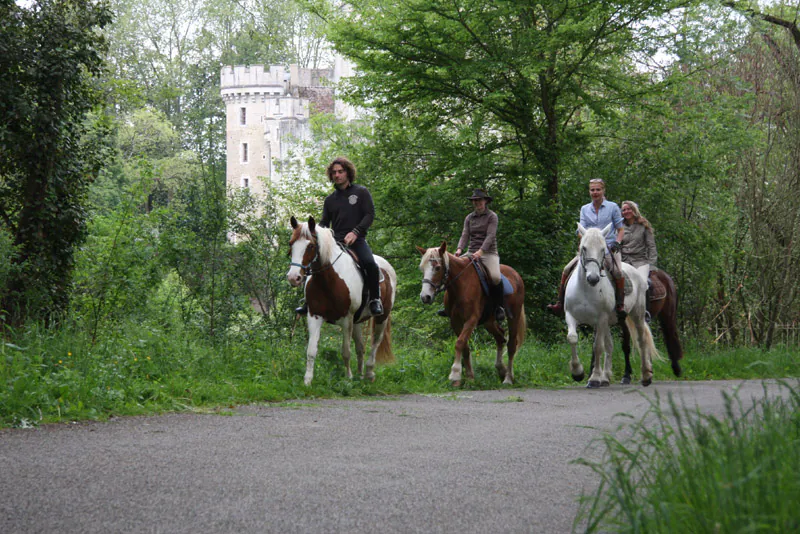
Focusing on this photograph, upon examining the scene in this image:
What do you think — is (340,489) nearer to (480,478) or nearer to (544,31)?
(480,478)

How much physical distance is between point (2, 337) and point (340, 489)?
585 cm

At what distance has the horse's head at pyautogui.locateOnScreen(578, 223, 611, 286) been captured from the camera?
12484mm

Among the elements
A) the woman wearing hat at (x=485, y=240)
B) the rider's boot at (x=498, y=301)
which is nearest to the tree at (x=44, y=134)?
the woman wearing hat at (x=485, y=240)

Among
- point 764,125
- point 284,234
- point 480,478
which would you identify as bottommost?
point 480,478

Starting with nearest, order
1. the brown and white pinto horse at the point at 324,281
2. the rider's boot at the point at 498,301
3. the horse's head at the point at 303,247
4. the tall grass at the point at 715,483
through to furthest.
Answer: the tall grass at the point at 715,483 < the horse's head at the point at 303,247 < the brown and white pinto horse at the point at 324,281 < the rider's boot at the point at 498,301

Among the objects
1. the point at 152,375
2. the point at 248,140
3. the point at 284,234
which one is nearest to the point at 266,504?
the point at 152,375

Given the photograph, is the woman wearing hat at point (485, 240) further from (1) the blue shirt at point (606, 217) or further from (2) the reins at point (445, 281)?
(1) the blue shirt at point (606, 217)

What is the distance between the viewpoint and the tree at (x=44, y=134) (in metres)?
12.2

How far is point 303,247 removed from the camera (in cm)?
1045

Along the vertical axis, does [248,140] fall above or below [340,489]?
above

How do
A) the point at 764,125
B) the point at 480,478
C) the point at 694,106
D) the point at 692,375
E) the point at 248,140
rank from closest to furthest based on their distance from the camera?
the point at 480,478, the point at 692,375, the point at 694,106, the point at 764,125, the point at 248,140

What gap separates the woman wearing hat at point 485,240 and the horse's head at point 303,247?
306 centimetres

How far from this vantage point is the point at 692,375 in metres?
16.5

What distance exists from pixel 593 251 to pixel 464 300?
1.85 meters
